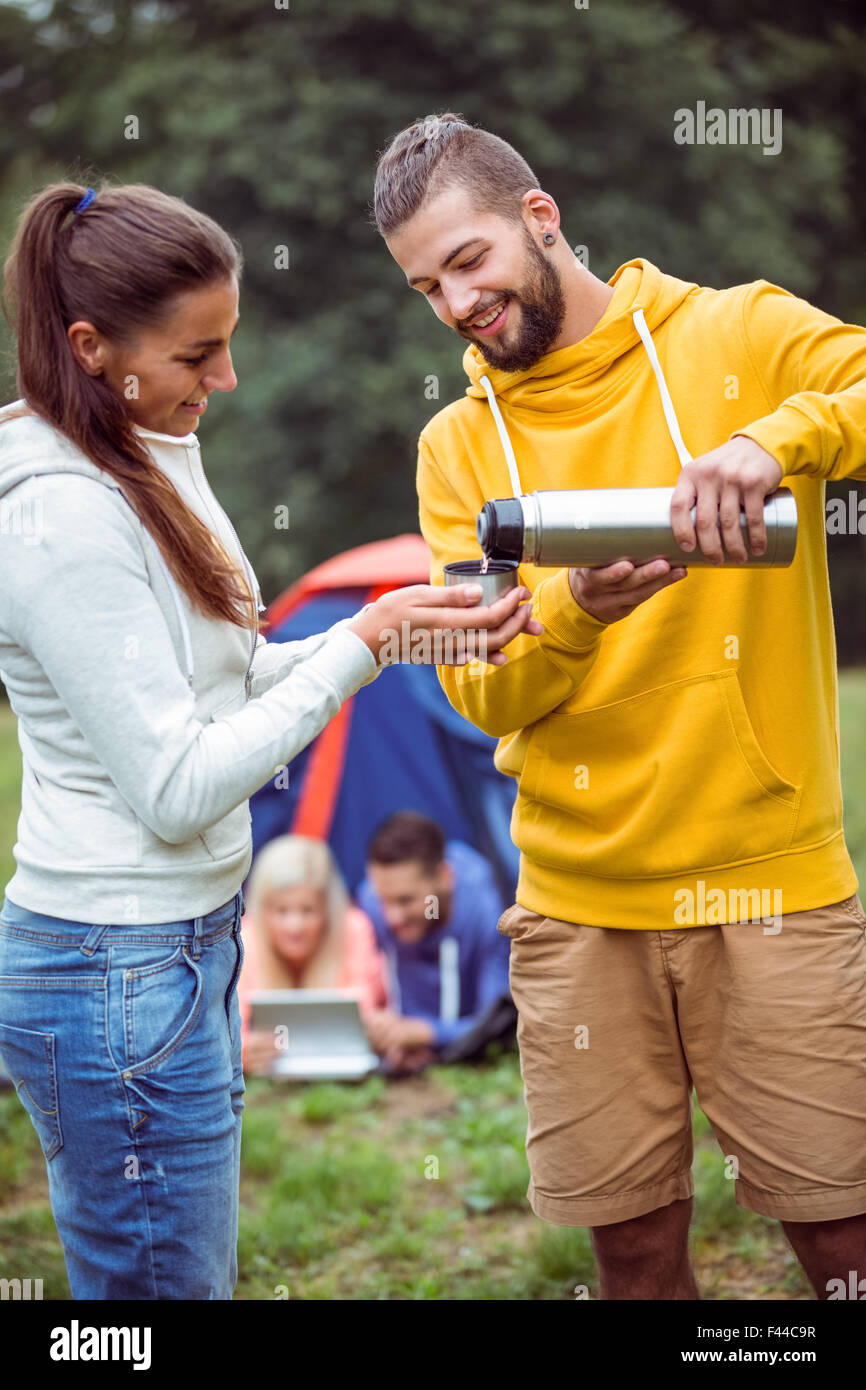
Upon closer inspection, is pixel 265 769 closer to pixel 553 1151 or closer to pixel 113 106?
pixel 553 1151

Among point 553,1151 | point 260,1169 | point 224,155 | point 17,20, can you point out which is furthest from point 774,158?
point 553,1151

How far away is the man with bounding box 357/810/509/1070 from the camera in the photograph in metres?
4.70

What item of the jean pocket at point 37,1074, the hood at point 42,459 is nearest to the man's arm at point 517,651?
the hood at point 42,459

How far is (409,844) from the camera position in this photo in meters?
4.79

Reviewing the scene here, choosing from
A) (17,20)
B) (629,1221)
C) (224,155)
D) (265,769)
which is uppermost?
(17,20)

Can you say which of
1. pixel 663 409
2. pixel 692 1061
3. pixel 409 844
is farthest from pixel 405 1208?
pixel 663 409

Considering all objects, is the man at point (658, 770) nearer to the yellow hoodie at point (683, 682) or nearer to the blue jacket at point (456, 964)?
the yellow hoodie at point (683, 682)

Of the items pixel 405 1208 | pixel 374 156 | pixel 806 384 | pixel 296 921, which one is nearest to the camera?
pixel 806 384

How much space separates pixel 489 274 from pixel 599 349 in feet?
0.67

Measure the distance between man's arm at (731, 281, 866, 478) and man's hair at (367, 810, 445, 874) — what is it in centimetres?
298

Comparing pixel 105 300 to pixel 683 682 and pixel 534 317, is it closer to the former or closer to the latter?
pixel 534 317

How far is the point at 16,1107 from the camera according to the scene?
405 cm

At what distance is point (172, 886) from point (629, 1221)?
95cm

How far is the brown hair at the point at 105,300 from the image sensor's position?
64.6 inches
